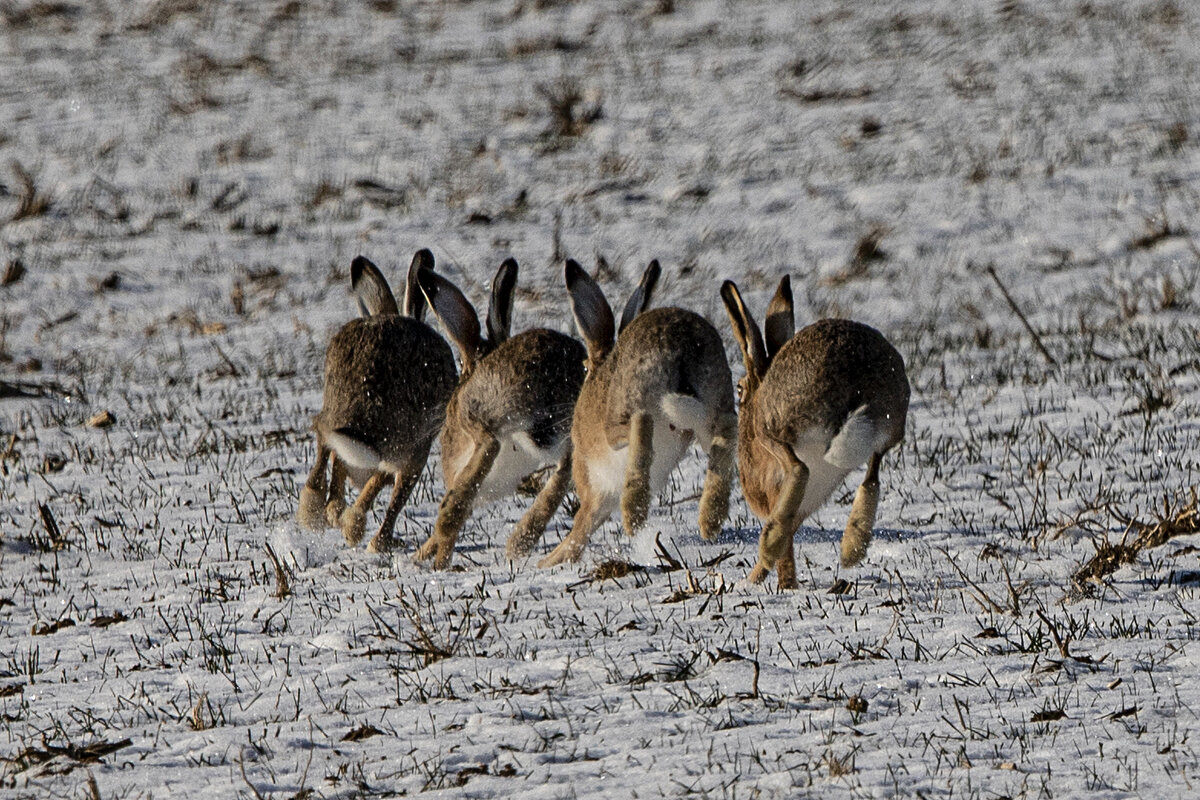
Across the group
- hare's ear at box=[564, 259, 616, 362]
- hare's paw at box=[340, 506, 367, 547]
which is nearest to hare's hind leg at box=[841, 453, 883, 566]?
hare's ear at box=[564, 259, 616, 362]

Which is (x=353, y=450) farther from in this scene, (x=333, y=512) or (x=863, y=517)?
(x=863, y=517)

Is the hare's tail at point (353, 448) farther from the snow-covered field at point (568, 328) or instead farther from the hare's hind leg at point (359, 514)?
the snow-covered field at point (568, 328)

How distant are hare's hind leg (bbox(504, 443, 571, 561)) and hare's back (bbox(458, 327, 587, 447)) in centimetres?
17

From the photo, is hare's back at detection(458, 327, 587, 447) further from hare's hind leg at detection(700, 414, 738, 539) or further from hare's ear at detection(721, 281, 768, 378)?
hare's ear at detection(721, 281, 768, 378)

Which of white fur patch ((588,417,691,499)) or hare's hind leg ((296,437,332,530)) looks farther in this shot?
hare's hind leg ((296,437,332,530))

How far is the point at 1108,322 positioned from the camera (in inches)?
458

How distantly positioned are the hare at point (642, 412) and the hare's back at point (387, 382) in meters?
0.86

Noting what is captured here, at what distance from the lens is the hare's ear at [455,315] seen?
6.96 meters

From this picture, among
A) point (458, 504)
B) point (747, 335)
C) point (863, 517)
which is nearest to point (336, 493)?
point (458, 504)

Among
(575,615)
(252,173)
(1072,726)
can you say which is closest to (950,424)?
(575,615)

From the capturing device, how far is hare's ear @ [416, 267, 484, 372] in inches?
274

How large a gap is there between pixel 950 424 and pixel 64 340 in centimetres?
870

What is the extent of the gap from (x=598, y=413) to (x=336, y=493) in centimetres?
157

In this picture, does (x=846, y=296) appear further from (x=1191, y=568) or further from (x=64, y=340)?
(x=1191, y=568)
